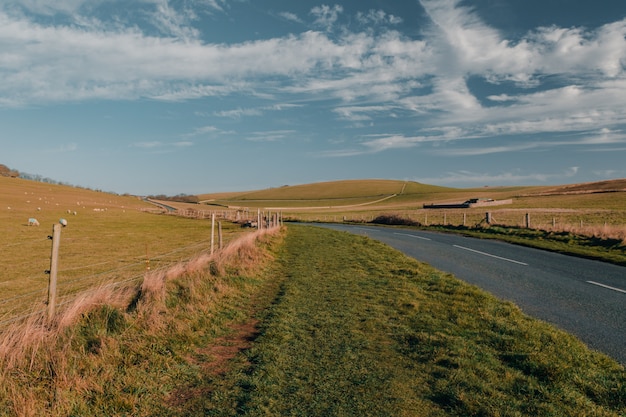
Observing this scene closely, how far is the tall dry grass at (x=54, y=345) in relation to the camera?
5.02m

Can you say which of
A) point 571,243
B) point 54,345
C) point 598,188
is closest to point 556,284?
point 54,345

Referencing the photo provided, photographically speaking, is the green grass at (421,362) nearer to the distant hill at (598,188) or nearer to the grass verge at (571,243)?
the grass verge at (571,243)

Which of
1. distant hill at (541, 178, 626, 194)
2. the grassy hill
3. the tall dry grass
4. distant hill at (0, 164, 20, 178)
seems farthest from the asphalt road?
distant hill at (0, 164, 20, 178)

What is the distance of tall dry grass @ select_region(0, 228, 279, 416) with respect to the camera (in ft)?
16.5

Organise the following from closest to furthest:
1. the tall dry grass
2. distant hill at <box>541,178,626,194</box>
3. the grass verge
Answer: the tall dry grass, the grass verge, distant hill at <box>541,178,626,194</box>

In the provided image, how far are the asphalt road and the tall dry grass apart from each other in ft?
25.6

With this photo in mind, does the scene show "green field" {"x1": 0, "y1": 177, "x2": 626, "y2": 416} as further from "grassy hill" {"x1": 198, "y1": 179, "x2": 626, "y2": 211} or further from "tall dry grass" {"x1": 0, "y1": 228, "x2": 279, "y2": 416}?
"grassy hill" {"x1": 198, "y1": 179, "x2": 626, "y2": 211}

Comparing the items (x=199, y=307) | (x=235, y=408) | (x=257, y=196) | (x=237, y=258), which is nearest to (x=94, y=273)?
(x=237, y=258)

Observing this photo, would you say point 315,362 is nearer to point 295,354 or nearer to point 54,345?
point 295,354

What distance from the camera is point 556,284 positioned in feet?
39.4

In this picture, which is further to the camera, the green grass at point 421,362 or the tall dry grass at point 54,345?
the tall dry grass at point 54,345

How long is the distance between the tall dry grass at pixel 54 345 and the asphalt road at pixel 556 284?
25.6 ft

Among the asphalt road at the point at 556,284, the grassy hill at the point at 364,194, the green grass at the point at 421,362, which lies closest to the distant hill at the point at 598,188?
the grassy hill at the point at 364,194

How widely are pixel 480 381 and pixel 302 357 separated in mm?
2561
